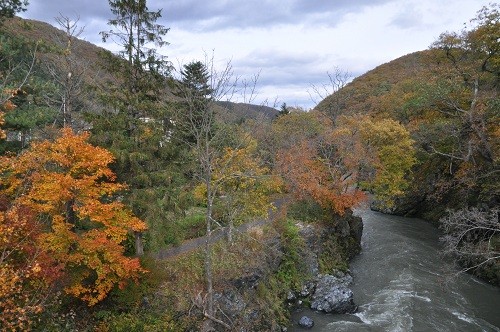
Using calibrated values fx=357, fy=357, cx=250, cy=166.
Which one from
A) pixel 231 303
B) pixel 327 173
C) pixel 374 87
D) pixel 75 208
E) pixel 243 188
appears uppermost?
pixel 374 87

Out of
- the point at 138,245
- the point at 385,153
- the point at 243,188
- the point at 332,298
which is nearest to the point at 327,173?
the point at 385,153

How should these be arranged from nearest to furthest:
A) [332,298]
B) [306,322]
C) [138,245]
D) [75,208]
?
[75,208] < [138,245] < [306,322] < [332,298]

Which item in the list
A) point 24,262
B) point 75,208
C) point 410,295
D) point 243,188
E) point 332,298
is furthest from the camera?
point 243,188

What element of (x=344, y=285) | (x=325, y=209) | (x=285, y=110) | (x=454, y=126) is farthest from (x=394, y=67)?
(x=344, y=285)

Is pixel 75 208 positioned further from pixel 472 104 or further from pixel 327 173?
pixel 472 104

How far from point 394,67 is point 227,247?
82732 mm

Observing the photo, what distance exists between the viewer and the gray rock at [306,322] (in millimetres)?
16586

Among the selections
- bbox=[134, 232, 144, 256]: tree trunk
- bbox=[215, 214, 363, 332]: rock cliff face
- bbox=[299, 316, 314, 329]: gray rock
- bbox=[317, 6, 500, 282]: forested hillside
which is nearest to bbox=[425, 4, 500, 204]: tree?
bbox=[317, 6, 500, 282]: forested hillside

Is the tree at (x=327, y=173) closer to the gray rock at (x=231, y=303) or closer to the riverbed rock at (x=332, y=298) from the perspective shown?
the riverbed rock at (x=332, y=298)

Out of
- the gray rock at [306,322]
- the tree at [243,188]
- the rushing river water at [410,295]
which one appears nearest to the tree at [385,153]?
the rushing river water at [410,295]

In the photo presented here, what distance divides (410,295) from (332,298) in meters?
4.67

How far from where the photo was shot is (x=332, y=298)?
59.5 feet

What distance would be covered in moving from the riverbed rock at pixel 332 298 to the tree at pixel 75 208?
9430 millimetres

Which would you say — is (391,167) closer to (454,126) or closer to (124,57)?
(454,126)
